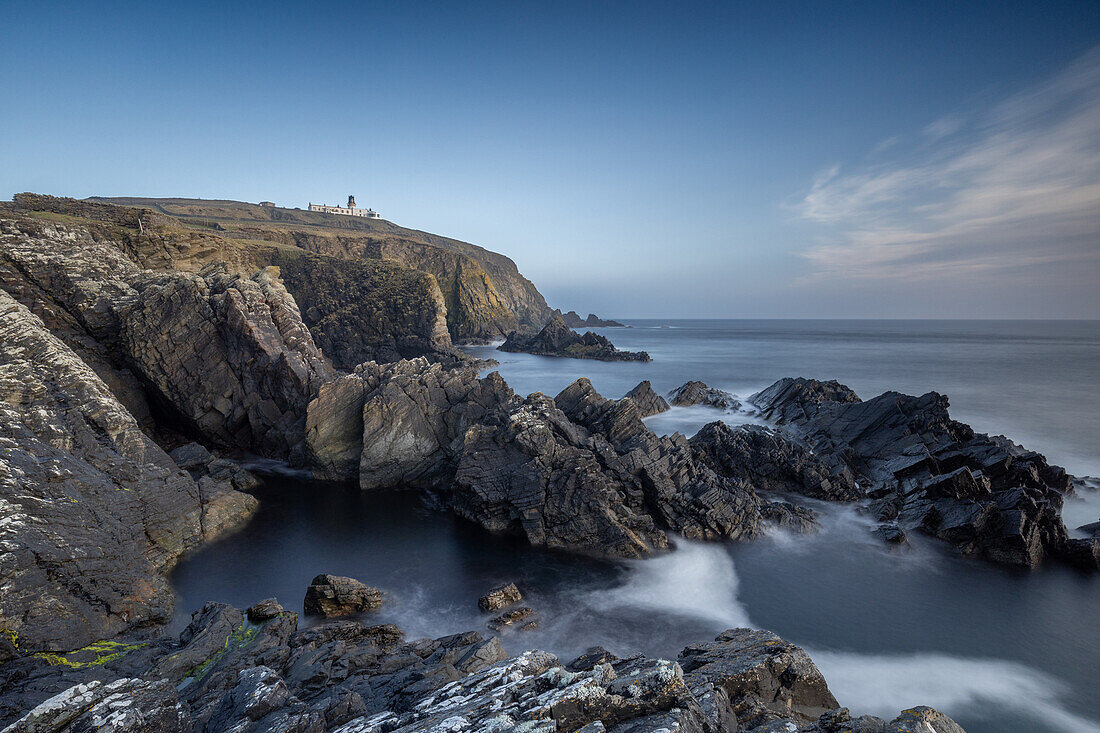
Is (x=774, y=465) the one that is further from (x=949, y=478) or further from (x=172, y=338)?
(x=172, y=338)

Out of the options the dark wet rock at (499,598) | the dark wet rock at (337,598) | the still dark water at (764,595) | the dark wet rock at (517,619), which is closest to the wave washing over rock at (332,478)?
the dark wet rock at (337,598)

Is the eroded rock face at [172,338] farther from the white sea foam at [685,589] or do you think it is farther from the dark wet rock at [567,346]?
the dark wet rock at [567,346]

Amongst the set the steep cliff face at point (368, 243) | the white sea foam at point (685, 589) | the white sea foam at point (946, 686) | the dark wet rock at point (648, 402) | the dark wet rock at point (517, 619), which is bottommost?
the dark wet rock at point (517, 619)

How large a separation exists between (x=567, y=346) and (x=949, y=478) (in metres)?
73.0

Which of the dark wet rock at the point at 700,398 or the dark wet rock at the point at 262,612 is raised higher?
the dark wet rock at the point at 700,398

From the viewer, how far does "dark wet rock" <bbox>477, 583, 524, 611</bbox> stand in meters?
15.4

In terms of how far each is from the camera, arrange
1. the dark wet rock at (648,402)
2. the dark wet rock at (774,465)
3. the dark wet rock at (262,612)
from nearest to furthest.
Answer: the dark wet rock at (262,612) < the dark wet rock at (774,465) < the dark wet rock at (648,402)

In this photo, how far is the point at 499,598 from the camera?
51.1ft

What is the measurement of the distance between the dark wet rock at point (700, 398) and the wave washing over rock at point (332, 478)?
11.2 ft

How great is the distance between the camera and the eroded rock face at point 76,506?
11477mm

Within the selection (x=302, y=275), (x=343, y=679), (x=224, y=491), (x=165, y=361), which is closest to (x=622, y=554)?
(x=343, y=679)

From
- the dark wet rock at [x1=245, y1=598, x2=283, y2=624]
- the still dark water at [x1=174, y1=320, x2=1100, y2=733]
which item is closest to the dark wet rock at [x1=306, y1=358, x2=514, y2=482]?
the still dark water at [x1=174, y1=320, x2=1100, y2=733]

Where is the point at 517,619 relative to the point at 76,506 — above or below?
below

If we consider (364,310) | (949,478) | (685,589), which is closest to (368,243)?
(364,310)
